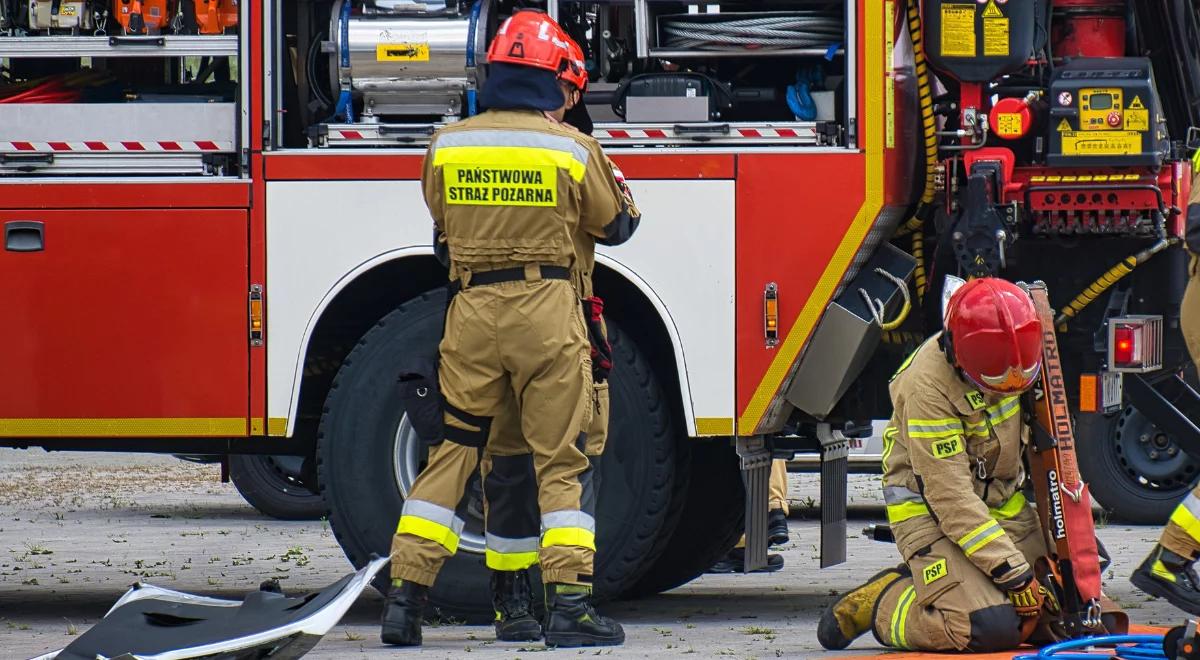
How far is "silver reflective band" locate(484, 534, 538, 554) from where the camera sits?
20.0ft

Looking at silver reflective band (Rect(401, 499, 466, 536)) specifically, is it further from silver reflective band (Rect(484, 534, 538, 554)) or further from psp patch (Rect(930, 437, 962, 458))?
psp patch (Rect(930, 437, 962, 458))

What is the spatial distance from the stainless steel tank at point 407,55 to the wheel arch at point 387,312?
1.74 feet

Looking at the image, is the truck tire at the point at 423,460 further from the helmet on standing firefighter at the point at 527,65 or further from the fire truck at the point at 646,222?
the helmet on standing firefighter at the point at 527,65

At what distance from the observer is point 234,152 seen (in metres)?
6.62

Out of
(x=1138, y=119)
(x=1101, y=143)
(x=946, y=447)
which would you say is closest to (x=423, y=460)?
(x=946, y=447)

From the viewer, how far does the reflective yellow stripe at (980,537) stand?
561 centimetres

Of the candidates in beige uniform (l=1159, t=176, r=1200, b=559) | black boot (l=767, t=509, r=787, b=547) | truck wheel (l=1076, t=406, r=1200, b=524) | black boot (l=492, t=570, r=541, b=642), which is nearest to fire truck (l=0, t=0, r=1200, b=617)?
beige uniform (l=1159, t=176, r=1200, b=559)

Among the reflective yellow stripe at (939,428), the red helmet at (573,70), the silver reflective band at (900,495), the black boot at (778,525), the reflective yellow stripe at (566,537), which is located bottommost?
the black boot at (778,525)

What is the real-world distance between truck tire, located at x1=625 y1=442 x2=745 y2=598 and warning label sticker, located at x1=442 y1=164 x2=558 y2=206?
5.12 feet

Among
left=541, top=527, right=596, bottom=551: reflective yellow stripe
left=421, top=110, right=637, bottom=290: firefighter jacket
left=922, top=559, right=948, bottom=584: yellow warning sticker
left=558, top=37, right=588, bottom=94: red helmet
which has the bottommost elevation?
left=922, top=559, right=948, bottom=584: yellow warning sticker

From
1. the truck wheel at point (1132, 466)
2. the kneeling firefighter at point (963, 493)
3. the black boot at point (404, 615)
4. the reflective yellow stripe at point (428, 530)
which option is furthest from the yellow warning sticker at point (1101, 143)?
the truck wheel at point (1132, 466)

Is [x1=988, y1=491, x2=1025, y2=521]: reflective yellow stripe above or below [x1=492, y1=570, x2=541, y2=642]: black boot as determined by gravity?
above

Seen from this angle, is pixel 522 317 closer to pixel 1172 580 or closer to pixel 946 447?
pixel 946 447

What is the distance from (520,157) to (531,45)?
0.37 m
